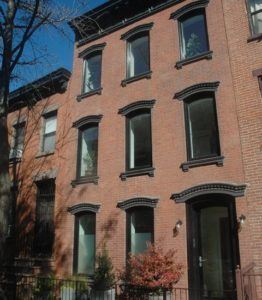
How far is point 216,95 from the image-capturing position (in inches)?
448

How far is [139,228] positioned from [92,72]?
24.7ft

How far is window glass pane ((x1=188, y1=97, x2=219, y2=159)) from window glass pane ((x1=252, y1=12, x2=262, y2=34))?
8.45 feet

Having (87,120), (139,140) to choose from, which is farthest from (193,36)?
(87,120)

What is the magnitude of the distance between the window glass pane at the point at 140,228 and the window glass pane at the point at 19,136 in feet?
26.8

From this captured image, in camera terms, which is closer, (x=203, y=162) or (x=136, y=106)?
(x=203, y=162)

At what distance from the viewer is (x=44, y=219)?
15.2m

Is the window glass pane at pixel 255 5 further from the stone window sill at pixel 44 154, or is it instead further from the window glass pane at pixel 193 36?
the stone window sill at pixel 44 154

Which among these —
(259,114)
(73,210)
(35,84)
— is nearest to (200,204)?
(259,114)

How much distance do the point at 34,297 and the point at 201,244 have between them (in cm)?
563

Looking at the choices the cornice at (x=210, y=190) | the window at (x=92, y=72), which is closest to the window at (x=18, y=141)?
the window at (x=92, y=72)

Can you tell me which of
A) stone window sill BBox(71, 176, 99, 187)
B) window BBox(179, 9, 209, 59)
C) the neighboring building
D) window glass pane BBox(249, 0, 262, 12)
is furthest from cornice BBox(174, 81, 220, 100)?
stone window sill BBox(71, 176, 99, 187)

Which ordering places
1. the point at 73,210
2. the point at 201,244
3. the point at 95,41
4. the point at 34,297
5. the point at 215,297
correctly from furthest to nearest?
the point at 95,41 → the point at 73,210 → the point at 34,297 → the point at 201,244 → the point at 215,297

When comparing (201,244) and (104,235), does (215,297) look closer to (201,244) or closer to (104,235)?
(201,244)

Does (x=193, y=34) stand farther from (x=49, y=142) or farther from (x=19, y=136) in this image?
(x=19, y=136)
